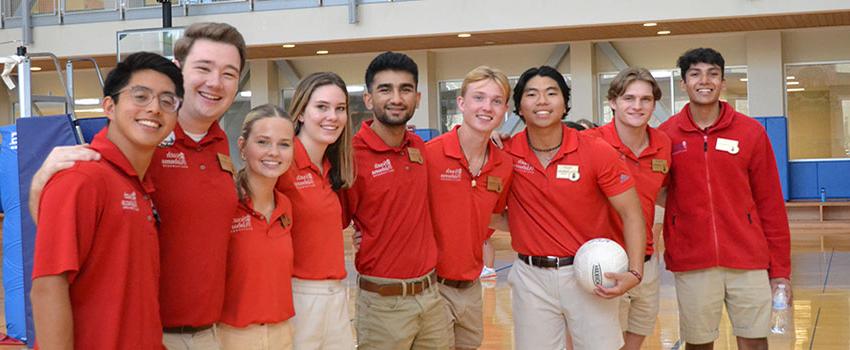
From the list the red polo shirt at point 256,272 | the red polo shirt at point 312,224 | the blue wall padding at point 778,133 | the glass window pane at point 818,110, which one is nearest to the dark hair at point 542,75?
the red polo shirt at point 312,224

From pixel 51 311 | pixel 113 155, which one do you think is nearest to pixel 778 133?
pixel 113 155

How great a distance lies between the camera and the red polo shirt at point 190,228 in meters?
3.41

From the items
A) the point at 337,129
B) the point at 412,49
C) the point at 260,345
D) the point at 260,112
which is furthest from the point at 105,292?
the point at 412,49

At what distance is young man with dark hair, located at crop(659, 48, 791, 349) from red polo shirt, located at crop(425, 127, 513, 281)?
1.25 meters

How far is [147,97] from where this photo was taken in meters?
3.12

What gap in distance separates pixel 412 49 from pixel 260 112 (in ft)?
58.9

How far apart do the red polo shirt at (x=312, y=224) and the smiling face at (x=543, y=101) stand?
1.24 m

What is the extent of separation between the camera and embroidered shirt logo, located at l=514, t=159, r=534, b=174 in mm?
5039

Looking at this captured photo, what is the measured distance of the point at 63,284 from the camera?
283 centimetres

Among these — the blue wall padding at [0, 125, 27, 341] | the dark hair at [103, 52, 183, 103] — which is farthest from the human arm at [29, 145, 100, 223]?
the blue wall padding at [0, 125, 27, 341]

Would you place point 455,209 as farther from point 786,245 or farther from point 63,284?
point 63,284

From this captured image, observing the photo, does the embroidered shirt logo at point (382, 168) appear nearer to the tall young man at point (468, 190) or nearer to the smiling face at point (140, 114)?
the tall young man at point (468, 190)

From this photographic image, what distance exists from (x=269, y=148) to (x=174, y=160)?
58cm

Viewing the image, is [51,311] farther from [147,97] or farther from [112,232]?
[147,97]
